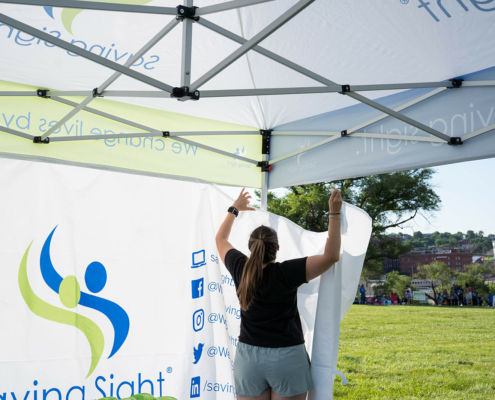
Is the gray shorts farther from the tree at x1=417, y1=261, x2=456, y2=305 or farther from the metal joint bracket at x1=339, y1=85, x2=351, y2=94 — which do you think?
the tree at x1=417, y1=261, x2=456, y2=305

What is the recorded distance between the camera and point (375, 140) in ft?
10.6

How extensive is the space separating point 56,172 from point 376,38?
2.12m

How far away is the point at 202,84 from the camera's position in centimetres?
204

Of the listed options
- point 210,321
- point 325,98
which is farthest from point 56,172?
point 325,98

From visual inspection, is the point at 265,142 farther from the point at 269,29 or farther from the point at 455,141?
the point at 269,29

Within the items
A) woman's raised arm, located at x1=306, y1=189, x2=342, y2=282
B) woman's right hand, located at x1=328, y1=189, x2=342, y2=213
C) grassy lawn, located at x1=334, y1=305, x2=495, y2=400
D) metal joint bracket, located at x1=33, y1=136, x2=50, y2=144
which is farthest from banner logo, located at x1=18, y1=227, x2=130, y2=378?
grassy lawn, located at x1=334, y1=305, x2=495, y2=400

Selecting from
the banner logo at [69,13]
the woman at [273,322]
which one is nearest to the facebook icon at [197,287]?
the woman at [273,322]

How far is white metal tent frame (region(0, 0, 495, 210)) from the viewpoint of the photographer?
1.81 meters

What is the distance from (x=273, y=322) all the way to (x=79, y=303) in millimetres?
1235

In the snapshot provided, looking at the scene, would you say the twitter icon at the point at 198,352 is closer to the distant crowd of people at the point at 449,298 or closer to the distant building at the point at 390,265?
the distant crowd of people at the point at 449,298

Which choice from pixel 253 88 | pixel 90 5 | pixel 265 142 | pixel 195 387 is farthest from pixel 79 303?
pixel 265 142

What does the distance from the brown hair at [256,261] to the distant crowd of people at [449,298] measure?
58.0 ft

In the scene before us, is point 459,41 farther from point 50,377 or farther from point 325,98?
point 50,377

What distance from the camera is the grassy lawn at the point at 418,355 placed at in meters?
5.93
